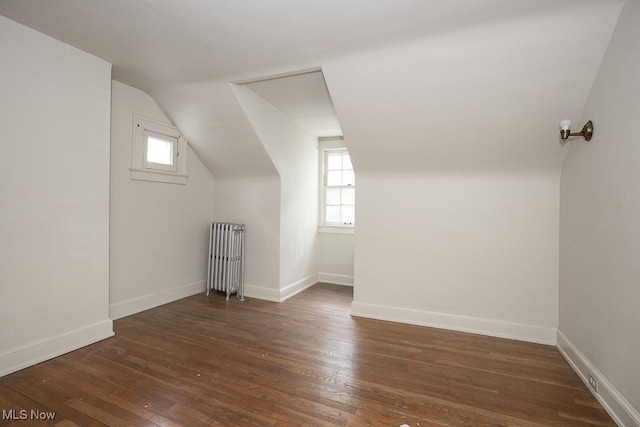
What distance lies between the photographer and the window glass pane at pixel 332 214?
4.84 metres

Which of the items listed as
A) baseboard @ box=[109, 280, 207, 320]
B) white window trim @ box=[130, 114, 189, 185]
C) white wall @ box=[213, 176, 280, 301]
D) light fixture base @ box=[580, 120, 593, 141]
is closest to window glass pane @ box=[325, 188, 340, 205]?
white wall @ box=[213, 176, 280, 301]

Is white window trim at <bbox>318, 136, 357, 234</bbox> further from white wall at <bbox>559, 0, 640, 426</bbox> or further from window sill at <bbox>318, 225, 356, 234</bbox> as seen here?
white wall at <bbox>559, 0, 640, 426</bbox>

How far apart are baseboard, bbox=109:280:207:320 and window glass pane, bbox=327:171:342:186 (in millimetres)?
2456

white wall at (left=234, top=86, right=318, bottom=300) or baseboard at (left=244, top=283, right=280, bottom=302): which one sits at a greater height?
white wall at (left=234, top=86, right=318, bottom=300)

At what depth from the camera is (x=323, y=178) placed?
16.0 feet

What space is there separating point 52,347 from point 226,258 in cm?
178

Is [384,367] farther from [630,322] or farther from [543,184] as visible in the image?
[543,184]

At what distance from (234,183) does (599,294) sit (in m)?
3.81

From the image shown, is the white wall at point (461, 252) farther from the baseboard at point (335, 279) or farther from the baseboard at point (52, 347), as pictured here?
the baseboard at point (52, 347)

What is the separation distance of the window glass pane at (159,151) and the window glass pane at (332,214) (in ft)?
7.97

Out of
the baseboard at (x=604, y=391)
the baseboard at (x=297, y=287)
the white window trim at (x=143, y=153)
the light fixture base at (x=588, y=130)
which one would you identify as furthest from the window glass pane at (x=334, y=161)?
the baseboard at (x=604, y=391)

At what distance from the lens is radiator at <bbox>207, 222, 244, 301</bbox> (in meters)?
3.74

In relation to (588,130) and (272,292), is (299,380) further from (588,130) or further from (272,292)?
(588,130)

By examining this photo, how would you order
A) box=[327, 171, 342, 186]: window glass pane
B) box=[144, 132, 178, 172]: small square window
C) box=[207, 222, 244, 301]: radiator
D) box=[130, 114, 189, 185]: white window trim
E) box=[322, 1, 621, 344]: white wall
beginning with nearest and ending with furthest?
box=[322, 1, 621, 344]: white wall
box=[130, 114, 189, 185]: white window trim
box=[144, 132, 178, 172]: small square window
box=[207, 222, 244, 301]: radiator
box=[327, 171, 342, 186]: window glass pane
